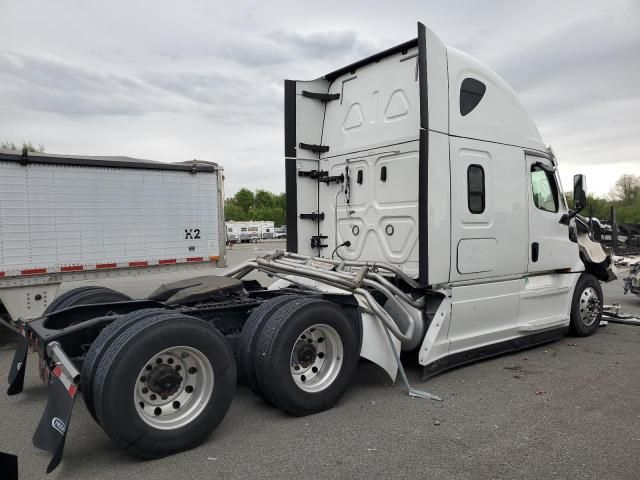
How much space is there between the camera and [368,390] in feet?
16.5

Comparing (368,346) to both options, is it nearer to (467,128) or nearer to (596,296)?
(467,128)

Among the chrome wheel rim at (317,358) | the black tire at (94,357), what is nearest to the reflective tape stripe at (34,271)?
the black tire at (94,357)

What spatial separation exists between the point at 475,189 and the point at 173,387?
373cm

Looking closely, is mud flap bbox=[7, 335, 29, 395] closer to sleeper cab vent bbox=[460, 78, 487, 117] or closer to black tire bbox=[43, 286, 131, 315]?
black tire bbox=[43, 286, 131, 315]

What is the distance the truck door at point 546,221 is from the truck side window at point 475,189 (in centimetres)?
95

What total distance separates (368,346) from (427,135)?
211 cm

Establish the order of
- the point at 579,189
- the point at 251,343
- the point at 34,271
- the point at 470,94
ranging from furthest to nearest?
the point at 34,271, the point at 579,189, the point at 470,94, the point at 251,343

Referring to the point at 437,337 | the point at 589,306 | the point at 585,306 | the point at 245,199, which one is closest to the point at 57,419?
the point at 437,337

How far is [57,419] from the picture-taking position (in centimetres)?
324

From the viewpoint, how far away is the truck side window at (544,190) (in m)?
6.35

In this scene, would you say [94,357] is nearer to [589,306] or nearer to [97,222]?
[97,222]

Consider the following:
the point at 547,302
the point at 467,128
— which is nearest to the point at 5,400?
the point at 467,128

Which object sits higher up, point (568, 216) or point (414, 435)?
point (568, 216)

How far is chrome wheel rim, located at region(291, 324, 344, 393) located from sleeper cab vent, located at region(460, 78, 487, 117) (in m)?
2.80
